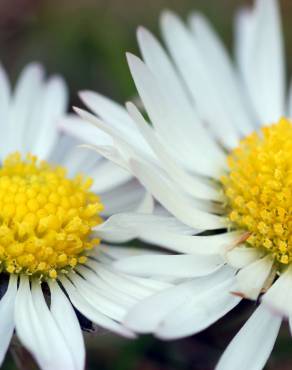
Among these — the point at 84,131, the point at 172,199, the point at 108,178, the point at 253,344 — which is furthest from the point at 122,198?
the point at 253,344

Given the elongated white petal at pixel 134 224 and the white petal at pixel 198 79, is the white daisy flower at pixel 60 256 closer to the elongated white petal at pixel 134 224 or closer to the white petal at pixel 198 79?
the elongated white petal at pixel 134 224

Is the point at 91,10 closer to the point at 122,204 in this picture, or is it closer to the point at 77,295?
the point at 122,204

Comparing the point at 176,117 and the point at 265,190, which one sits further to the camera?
the point at 176,117

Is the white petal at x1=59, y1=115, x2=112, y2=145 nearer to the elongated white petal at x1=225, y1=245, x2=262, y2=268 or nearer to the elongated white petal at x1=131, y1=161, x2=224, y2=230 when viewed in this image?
the elongated white petal at x1=131, y1=161, x2=224, y2=230

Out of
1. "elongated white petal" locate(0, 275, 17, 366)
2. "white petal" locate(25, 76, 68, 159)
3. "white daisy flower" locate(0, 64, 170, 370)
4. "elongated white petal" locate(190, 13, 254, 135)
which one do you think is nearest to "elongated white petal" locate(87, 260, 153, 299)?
"white daisy flower" locate(0, 64, 170, 370)

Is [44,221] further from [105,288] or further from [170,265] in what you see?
[170,265]
